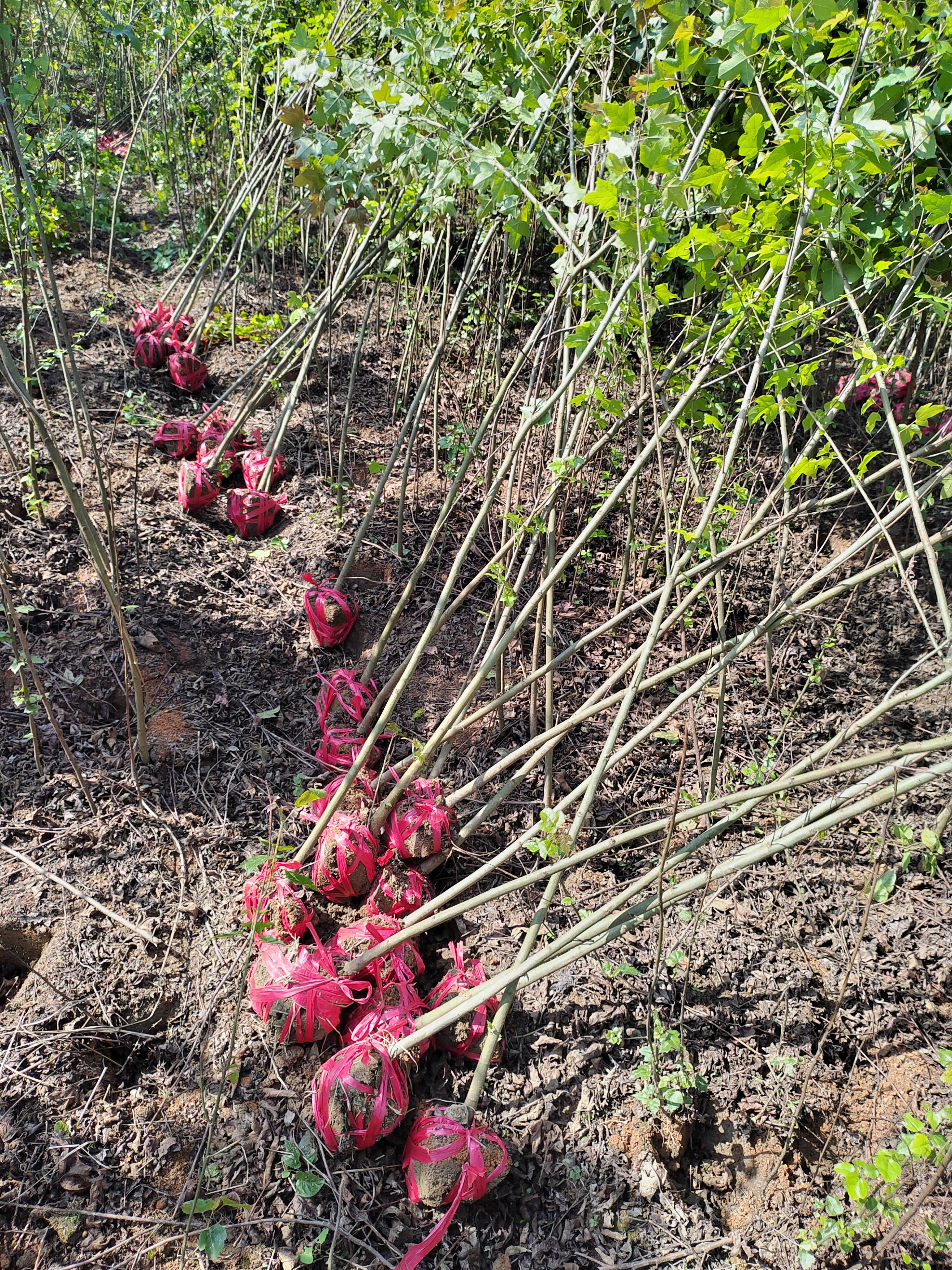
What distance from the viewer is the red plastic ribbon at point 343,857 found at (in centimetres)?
184

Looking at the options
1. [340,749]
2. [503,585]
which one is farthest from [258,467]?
[503,585]

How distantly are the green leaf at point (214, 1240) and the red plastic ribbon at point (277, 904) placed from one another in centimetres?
54

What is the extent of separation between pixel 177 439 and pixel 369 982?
2.56 metres

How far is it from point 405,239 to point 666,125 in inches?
74.4

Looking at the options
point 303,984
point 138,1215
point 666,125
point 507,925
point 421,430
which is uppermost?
point 666,125

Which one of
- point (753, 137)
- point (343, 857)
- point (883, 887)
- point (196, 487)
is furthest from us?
point (196, 487)

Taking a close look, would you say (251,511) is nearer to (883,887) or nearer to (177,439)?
(177,439)

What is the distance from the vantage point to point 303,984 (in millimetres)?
1599

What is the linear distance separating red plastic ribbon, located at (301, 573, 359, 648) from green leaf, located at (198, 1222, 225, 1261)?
67.3 inches

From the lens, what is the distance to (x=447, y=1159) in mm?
1420

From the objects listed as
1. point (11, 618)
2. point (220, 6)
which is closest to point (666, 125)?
point (11, 618)

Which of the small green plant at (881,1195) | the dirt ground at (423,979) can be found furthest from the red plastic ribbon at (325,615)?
the small green plant at (881,1195)

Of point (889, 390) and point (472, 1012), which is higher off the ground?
point (889, 390)

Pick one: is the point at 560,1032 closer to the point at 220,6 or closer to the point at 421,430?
the point at 421,430
